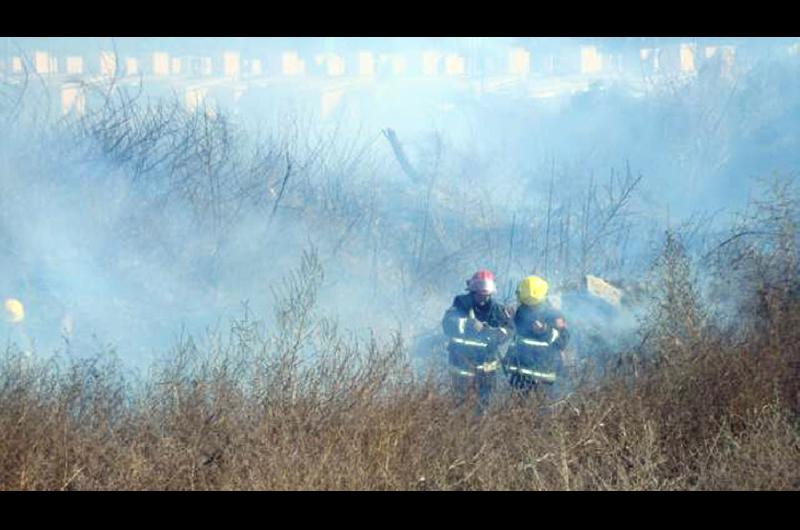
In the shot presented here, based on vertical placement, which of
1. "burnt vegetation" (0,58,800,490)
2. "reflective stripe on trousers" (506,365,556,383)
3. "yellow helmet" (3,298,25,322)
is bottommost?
"yellow helmet" (3,298,25,322)

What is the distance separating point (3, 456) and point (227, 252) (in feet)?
22.5

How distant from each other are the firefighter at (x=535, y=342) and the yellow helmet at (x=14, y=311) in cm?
622

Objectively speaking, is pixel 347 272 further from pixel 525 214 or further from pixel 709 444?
pixel 709 444

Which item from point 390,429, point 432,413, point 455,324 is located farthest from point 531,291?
point 390,429

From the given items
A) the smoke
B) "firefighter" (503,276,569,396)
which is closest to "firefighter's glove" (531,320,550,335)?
"firefighter" (503,276,569,396)

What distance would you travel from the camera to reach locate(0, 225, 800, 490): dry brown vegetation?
271 inches

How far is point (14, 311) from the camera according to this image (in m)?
12.2

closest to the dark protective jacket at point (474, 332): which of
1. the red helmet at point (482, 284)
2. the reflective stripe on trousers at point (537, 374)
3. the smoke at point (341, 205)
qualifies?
the red helmet at point (482, 284)

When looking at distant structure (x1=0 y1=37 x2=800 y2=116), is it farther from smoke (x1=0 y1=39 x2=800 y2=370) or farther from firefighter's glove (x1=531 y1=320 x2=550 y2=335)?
firefighter's glove (x1=531 y1=320 x2=550 y2=335)

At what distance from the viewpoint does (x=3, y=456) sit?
683 cm

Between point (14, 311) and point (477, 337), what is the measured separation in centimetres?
610

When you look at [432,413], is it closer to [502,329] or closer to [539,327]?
[502,329]

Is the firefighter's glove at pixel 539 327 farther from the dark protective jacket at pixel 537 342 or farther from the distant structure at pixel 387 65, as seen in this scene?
the distant structure at pixel 387 65

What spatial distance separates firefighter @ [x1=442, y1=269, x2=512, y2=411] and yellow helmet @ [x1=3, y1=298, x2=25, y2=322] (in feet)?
19.0
